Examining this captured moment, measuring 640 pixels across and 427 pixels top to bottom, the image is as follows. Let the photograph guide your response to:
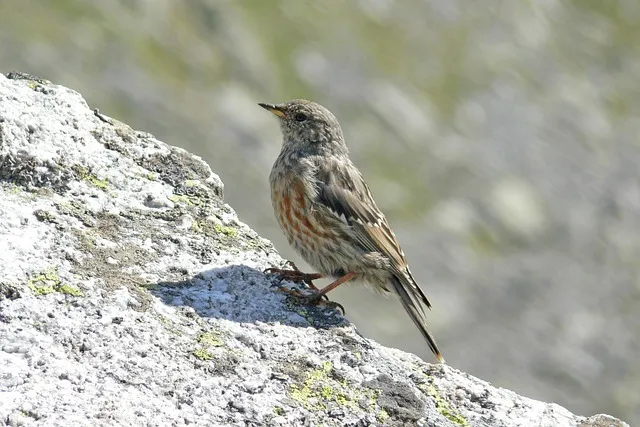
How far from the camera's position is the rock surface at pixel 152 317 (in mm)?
4797

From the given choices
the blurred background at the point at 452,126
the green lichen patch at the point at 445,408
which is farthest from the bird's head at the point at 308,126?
the blurred background at the point at 452,126

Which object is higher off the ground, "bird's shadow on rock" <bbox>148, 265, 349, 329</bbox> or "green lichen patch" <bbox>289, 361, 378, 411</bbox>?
"bird's shadow on rock" <bbox>148, 265, 349, 329</bbox>

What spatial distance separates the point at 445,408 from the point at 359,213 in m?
3.13

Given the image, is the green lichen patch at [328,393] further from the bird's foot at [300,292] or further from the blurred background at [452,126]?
the blurred background at [452,126]

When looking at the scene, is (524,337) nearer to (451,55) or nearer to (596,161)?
(596,161)

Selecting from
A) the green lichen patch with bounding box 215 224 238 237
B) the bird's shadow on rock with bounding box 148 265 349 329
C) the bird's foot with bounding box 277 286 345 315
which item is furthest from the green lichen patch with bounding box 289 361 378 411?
the green lichen patch with bounding box 215 224 238 237

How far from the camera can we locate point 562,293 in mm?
55750

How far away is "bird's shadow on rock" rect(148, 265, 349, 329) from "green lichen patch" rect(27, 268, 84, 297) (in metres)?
0.51

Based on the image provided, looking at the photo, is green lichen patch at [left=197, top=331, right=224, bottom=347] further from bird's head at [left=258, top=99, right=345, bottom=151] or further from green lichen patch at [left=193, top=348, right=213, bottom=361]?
bird's head at [left=258, top=99, right=345, bottom=151]

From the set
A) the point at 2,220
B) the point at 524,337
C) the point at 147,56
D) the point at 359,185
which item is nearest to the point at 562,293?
the point at 524,337

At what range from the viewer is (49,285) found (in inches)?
206

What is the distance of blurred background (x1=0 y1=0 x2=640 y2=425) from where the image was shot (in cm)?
5247

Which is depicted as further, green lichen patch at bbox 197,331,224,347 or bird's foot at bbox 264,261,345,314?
bird's foot at bbox 264,261,345,314

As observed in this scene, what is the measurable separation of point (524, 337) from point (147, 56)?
31696mm
